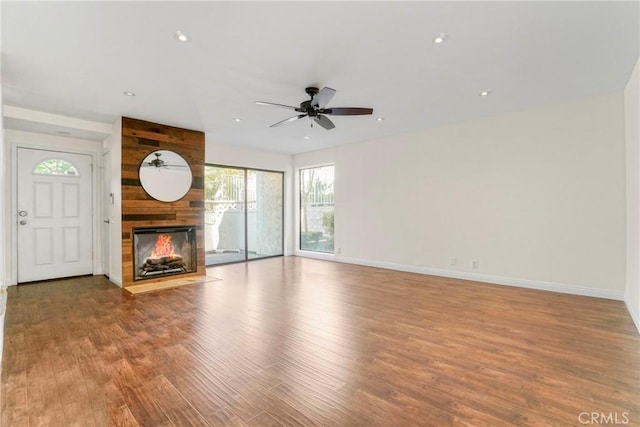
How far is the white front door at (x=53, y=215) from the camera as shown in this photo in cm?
498

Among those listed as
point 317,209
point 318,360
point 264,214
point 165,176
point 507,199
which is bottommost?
point 318,360

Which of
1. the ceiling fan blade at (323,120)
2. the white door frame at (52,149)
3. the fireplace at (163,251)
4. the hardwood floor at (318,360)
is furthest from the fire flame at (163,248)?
the ceiling fan blade at (323,120)

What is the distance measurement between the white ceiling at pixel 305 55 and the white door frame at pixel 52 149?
0.54 metres

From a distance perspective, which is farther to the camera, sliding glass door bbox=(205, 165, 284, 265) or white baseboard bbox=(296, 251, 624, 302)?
sliding glass door bbox=(205, 165, 284, 265)

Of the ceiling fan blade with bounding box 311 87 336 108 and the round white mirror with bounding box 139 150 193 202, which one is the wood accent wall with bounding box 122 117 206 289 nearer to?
the round white mirror with bounding box 139 150 193 202

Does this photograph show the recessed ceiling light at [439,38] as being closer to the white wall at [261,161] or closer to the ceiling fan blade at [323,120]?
the ceiling fan blade at [323,120]

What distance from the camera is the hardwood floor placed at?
70.1 inches

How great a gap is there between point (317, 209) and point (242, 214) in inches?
75.3

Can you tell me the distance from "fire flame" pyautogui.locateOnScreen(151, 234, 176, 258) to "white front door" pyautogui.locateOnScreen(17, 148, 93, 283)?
5.19 ft

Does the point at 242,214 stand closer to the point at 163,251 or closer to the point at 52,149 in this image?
the point at 163,251

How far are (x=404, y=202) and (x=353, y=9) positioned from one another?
4209 mm

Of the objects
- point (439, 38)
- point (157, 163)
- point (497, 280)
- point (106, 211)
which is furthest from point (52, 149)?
point (497, 280)

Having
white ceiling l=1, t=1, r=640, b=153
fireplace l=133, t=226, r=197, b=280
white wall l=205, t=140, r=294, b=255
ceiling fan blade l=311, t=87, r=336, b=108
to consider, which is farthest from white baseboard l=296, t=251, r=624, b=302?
ceiling fan blade l=311, t=87, r=336, b=108

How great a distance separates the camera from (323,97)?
3.24m
